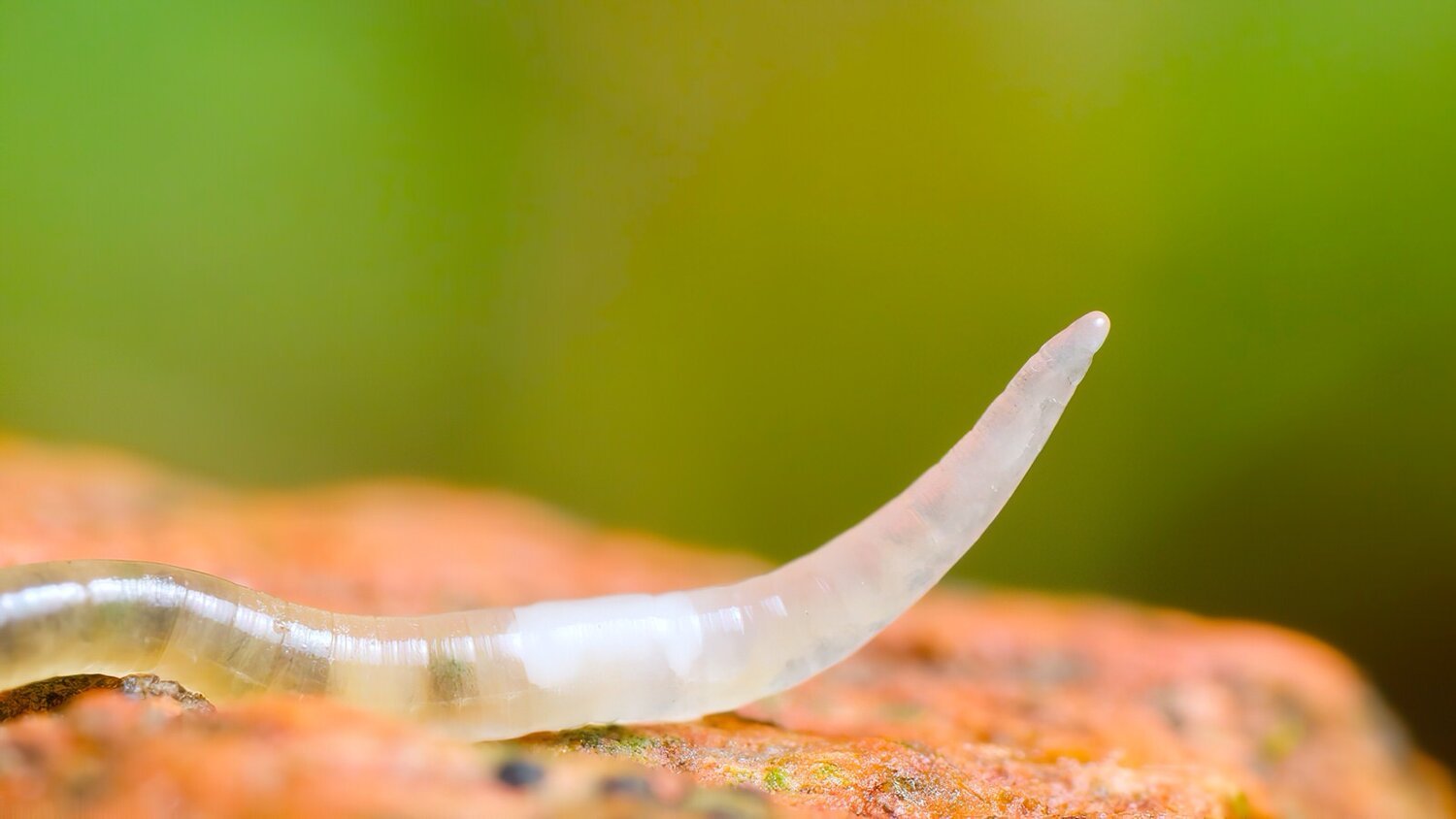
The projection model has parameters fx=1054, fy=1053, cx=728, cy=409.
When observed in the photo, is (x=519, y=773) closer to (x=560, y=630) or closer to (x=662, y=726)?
(x=560, y=630)

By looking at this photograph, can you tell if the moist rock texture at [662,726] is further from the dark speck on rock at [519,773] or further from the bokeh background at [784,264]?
the bokeh background at [784,264]

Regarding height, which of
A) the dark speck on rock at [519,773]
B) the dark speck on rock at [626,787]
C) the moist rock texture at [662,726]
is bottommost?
the dark speck on rock at [626,787]

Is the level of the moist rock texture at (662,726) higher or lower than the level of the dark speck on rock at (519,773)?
higher

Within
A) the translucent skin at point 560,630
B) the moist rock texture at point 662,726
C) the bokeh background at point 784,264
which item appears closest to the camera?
the moist rock texture at point 662,726

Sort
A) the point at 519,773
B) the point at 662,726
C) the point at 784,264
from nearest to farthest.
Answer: the point at 519,773
the point at 662,726
the point at 784,264

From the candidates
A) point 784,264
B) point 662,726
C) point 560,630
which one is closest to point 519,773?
point 560,630

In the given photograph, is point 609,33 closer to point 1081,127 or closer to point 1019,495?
point 1081,127

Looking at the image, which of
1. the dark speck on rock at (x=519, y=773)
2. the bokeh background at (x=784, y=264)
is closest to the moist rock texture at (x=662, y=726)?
the dark speck on rock at (x=519, y=773)
